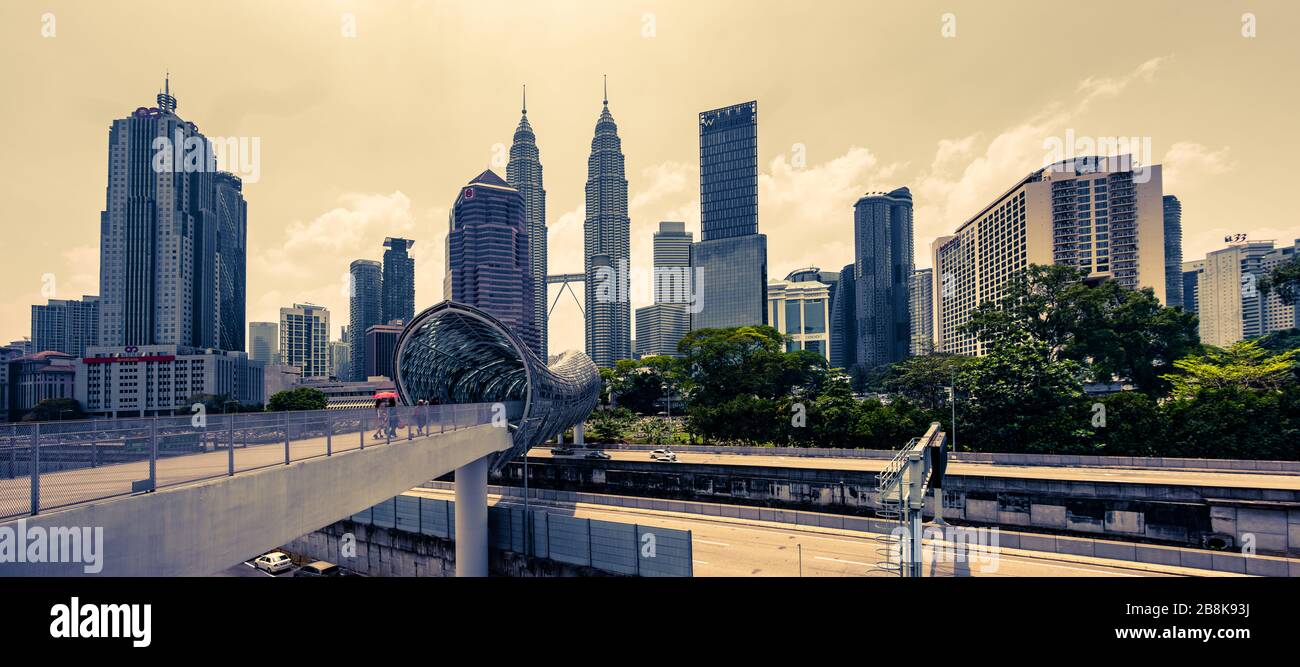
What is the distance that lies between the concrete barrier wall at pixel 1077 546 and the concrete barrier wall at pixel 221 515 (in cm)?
1818

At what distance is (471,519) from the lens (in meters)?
22.8

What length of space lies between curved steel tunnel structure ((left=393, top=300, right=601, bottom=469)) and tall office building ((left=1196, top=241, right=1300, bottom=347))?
191 meters

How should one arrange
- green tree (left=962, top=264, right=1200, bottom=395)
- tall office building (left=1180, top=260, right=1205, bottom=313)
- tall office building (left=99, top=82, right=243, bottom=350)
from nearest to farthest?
green tree (left=962, top=264, right=1200, bottom=395), tall office building (left=99, top=82, right=243, bottom=350), tall office building (left=1180, top=260, right=1205, bottom=313)

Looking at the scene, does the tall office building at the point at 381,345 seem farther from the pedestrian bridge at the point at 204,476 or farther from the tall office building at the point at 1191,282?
the tall office building at the point at 1191,282

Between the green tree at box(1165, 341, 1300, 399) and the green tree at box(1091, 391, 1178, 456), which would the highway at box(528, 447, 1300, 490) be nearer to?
the green tree at box(1091, 391, 1178, 456)

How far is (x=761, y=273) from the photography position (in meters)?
179

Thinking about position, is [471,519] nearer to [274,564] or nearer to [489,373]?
[274,564]

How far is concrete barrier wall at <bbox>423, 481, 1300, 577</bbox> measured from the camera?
17500 mm

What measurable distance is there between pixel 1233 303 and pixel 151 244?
299 m

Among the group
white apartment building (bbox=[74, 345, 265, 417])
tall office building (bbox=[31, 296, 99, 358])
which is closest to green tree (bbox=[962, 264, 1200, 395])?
white apartment building (bbox=[74, 345, 265, 417])

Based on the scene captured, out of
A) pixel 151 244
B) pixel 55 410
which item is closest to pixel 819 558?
pixel 55 410

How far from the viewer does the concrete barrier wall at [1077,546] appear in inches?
689
